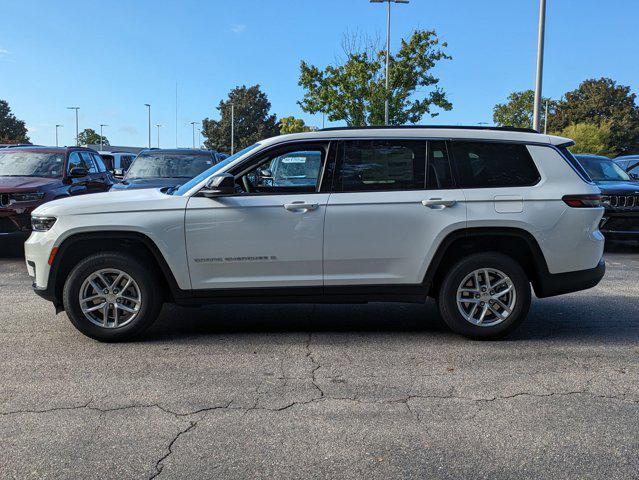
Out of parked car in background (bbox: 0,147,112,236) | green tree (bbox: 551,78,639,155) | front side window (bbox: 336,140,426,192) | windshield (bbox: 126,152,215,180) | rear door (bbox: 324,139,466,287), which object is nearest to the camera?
rear door (bbox: 324,139,466,287)

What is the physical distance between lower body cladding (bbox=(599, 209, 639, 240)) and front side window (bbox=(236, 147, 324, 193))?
713cm

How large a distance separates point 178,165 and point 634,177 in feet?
29.1

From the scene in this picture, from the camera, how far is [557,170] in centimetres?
529

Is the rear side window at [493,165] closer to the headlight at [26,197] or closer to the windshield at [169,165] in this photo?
the windshield at [169,165]

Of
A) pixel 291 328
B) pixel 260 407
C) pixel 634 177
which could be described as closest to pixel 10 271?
pixel 291 328

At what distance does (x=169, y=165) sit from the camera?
1102cm

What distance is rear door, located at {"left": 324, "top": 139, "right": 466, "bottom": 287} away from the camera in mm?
5125

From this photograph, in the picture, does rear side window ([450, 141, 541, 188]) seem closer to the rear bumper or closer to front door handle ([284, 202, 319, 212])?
the rear bumper

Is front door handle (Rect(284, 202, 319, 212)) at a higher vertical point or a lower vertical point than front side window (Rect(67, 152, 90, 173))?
lower

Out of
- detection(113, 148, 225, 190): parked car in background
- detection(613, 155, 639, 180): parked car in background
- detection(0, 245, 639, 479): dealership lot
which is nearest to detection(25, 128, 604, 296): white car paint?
detection(0, 245, 639, 479): dealership lot

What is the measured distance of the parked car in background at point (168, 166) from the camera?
10.5m

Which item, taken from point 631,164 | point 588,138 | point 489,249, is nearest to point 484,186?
point 489,249

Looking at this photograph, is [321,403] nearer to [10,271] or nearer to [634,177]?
[10,271]

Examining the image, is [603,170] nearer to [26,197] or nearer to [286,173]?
[286,173]
